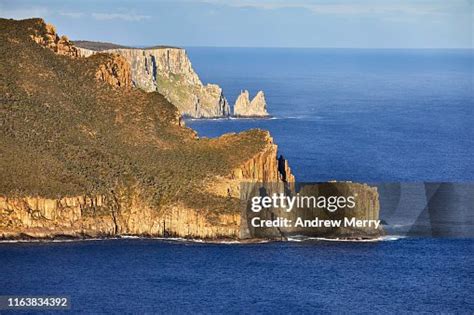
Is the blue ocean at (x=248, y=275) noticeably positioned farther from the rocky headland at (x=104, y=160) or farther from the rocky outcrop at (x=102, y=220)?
the rocky headland at (x=104, y=160)

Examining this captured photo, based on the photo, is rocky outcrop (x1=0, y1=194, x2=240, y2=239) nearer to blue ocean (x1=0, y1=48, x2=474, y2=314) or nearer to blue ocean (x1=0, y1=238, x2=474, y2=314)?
blue ocean (x1=0, y1=48, x2=474, y2=314)

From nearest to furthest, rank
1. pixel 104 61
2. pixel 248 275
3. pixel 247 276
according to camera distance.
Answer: pixel 247 276, pixel 248 275, pixel 104 61

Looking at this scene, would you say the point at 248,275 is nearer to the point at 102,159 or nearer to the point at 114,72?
the point at 102,159

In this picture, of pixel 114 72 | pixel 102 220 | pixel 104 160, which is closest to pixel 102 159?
pixel 104 160

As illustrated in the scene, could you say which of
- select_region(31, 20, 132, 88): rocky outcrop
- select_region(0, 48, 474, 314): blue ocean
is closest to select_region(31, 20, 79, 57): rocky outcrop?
select_region(31, 20, 132, 88): rocky outcrop

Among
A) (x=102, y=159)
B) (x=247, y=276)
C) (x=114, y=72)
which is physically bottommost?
(x=247, y=276)

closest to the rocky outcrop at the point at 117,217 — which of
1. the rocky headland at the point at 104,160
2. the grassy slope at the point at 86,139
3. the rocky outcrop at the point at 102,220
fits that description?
the rocky outcrop at the point at 102,220

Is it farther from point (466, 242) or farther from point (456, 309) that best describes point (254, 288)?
point (466, 242)
